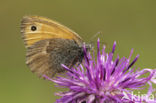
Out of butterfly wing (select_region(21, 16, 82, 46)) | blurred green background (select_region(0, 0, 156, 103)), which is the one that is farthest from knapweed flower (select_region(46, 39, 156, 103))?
blurred green background (select_region(0, 0, 156, 103))

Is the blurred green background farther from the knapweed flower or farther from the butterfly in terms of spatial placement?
the knapweed flower

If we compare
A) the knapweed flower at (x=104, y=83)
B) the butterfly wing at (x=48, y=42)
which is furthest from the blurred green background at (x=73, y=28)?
the knapweed flower at (x=104, y=83)

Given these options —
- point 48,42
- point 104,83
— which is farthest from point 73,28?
point 104,83

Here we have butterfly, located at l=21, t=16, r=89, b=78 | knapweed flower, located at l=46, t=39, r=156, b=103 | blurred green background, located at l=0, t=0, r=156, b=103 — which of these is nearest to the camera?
knapweed flower, located at l=46, t=39, r=156, b=103

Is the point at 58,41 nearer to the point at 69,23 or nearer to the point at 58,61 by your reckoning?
the point at 58,61

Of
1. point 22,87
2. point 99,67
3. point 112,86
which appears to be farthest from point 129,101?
point 22,87

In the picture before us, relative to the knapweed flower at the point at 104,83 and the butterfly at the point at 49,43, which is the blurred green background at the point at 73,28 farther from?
the knapweed flower at the point at 104,83
